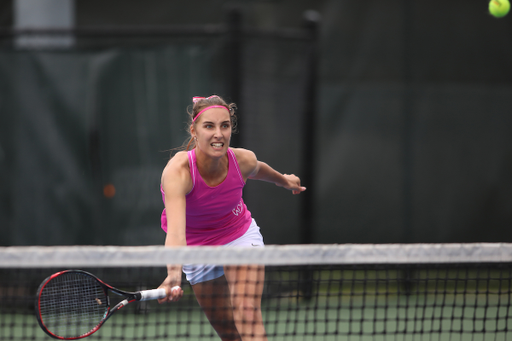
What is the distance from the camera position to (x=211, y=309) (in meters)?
2.54

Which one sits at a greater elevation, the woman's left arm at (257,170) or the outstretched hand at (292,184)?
the woman's left arm at (257,170)

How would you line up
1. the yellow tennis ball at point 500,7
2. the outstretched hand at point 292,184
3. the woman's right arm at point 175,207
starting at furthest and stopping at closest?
the yellow tennis ball at point 500,7
the outstretched hand at point 292,184
the woman's right arm at point 175,207

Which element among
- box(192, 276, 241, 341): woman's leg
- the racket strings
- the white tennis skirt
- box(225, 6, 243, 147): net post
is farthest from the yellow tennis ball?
the racket strings

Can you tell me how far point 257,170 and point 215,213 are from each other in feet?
1.18

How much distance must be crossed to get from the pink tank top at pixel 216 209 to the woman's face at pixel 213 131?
0.10 m

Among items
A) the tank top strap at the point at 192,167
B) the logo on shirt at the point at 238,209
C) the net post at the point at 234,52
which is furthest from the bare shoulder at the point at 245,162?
the net post at the point at 234,52

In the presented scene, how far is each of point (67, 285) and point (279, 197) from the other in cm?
291

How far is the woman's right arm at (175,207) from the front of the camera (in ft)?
7.01

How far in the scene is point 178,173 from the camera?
7.57 ft

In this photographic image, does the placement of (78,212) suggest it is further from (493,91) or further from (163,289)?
(493,91)

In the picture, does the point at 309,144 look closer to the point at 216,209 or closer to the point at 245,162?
the point at 245,162

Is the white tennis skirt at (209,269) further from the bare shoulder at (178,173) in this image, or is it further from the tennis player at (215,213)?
the bare shoulder at (178,173)

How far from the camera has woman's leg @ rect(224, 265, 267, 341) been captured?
2.29m

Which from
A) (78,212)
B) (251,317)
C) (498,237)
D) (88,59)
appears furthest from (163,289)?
(498,237)
